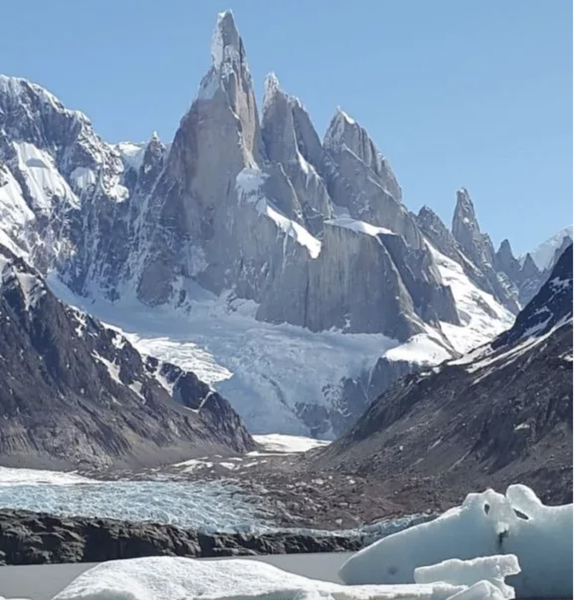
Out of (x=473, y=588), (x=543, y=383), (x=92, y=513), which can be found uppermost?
(x=543, y=383)

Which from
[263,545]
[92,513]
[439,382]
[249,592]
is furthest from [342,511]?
[249,592]

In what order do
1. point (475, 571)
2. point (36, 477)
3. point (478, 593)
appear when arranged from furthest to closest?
point (36, 477)
point (475, 571)
point (478, 593)

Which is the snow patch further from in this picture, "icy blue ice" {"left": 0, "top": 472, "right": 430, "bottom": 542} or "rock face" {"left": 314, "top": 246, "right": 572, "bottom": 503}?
"icy blue ice" {"left": 0, "top": 472, "right": 430, "bottom": 542}

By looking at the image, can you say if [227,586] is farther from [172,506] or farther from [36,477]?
[36,477]

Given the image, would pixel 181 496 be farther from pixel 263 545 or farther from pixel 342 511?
Result: pixel 263 545

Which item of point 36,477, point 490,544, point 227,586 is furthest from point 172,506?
point 227,586

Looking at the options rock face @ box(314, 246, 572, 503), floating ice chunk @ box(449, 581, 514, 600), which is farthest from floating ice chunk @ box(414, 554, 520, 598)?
rock face @ box(314, 246, 572, 503)
